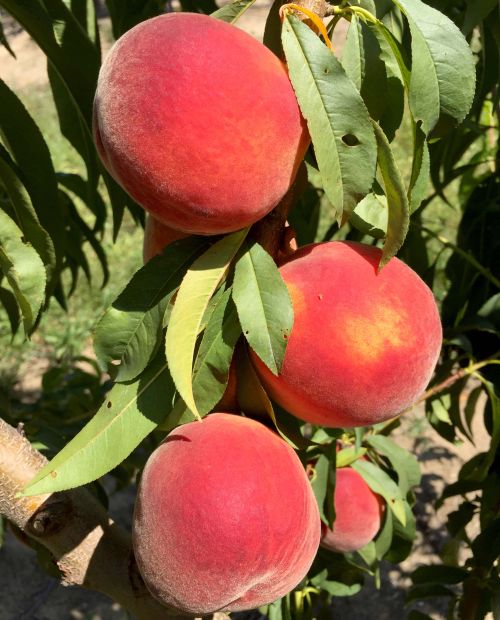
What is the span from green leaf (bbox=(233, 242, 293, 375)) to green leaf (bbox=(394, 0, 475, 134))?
0.18 meters

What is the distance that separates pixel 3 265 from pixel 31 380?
2377 millimetres

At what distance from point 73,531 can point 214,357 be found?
26 cm

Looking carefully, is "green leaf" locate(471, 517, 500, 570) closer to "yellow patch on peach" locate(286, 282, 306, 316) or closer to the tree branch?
the tree branch

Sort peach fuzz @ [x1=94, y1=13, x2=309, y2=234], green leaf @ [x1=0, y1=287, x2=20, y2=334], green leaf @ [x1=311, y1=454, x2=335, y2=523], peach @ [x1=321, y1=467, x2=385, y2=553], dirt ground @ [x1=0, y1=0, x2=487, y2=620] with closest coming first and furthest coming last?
peach fuzz @ [x1=94, y1=13, x2=309, y2=234] → green leaf @ [x1=311, y1=454, x2=335, y2=523] → peach @ [x1=321, y1=467, x2=385, y2=553] → green leaf @ [x1=0, y1=287, x2=20, y2=334] → dirt ground @ [x1=0, y1=0, x2=487, y2=620]

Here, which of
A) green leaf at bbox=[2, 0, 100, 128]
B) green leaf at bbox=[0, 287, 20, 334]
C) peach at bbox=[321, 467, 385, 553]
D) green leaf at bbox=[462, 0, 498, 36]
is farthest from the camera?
green leaf at bbox=[0, 287, 20, 334]

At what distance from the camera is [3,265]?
747mm

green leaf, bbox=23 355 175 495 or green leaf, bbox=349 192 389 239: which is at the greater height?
green leaf, bbox=349 192 389 239

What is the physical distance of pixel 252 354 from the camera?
28.0 inches

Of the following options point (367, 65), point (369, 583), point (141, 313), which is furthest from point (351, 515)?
point (369, 583)

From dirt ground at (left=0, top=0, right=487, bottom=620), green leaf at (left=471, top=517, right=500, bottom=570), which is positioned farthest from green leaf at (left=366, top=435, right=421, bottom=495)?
dirt ground at (left=0, top=0, right=487, bottom=620)

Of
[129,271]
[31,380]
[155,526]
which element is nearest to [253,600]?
[155,526]

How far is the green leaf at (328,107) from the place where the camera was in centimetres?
61

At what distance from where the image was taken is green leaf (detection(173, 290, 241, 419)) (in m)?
0.67

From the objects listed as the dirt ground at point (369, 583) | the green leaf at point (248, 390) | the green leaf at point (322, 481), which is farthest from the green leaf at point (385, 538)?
the green leaf at point (248, 390)
